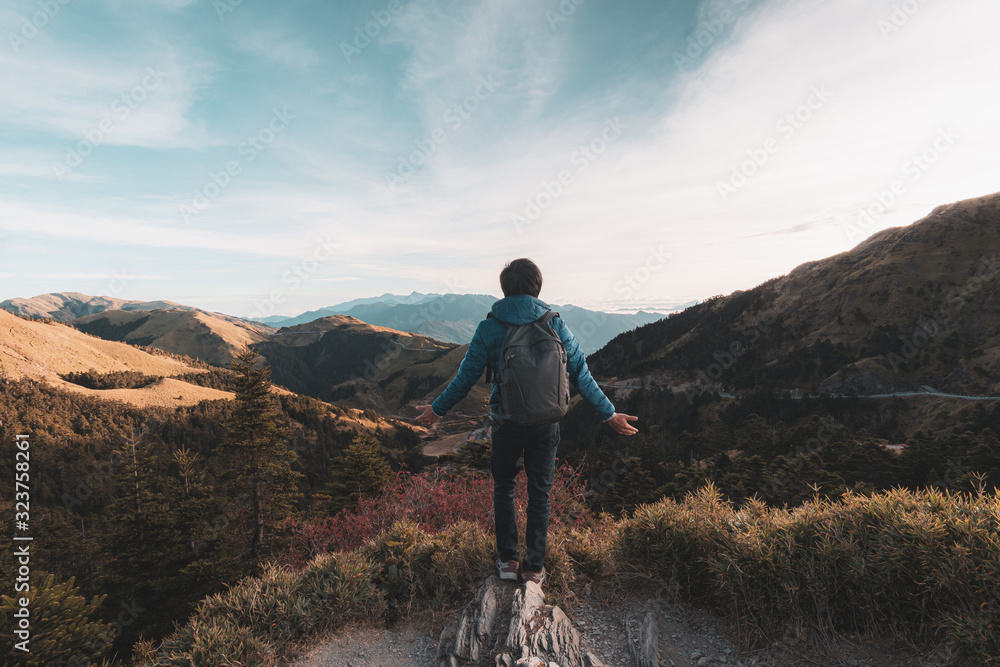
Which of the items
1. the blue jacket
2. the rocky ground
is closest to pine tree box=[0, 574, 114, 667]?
the rocky ground

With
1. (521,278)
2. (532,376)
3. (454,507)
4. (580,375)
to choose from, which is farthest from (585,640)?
(454,507)

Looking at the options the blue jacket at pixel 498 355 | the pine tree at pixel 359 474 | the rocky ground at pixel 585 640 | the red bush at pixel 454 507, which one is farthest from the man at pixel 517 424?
the pine tree at pixel 359 474

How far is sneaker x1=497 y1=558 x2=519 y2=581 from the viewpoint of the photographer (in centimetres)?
488

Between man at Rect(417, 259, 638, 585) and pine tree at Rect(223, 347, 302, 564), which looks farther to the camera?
pine tree at Rect(223, 347, 302, 564)

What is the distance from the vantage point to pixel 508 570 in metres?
4.88

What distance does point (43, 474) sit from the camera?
3583 inches

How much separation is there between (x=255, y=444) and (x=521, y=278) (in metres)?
25.4

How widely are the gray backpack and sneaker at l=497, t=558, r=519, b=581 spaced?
211cm

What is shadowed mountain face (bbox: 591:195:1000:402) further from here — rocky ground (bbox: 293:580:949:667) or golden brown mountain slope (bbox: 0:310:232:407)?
golden brown mountain slope (bbox: 0:310:232:407)

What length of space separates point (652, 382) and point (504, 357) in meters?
154

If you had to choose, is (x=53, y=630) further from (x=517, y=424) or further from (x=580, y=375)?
(x=580, y=375)

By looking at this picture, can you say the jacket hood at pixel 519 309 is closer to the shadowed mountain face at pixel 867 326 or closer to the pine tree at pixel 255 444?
the pine tree at pixel 255 444

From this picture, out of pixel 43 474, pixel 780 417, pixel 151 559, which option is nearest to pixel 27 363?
pixel 43 474

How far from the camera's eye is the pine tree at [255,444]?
23609 millimetres
